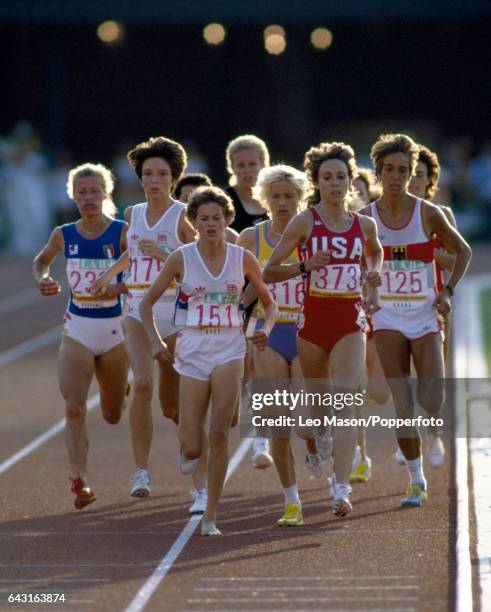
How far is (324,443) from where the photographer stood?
32.2 ft

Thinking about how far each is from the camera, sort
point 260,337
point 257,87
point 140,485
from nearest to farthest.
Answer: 1. point 260,337
2. point 140,485
3. point 257,87

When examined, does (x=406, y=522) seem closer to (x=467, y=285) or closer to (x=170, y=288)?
(x=170, y=288)

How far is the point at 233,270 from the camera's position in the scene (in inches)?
364

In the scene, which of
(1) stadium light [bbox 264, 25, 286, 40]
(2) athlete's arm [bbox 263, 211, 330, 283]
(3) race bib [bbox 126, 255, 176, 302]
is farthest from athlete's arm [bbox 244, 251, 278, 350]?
(1) stadium light [bbox 264, 25, 286, 40]

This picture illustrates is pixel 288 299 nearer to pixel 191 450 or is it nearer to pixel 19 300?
pixel 191 450

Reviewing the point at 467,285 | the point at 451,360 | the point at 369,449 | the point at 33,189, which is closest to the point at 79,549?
the point at 369,449

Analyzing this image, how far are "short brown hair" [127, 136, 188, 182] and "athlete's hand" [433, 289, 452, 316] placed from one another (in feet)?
5.96

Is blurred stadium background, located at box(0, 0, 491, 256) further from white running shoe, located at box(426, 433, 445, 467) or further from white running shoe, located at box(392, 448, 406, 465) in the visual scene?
white running shoe, located at box(426, 433, 445, 467)

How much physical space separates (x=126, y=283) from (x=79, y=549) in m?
1.98

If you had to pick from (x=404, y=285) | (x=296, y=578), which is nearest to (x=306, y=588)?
(x=296, y=578)

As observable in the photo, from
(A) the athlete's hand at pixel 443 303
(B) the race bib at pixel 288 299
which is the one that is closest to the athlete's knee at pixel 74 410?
(B) the race bib at pixel 288 299

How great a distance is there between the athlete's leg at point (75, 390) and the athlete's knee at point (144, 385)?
385 millimetres

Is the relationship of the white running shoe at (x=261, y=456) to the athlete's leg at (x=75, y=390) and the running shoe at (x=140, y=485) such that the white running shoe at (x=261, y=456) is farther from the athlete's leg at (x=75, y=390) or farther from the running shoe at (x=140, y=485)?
the athlete's leg at (x=75, y=390)

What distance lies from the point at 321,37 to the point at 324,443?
2750cm
